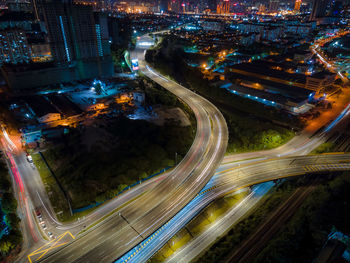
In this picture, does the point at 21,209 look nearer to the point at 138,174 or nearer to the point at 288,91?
the point at 138,174

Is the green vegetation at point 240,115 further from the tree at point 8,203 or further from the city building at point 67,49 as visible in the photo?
the tree at point 8,203

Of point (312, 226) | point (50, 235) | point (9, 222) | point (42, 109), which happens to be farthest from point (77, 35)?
point (312, 226)

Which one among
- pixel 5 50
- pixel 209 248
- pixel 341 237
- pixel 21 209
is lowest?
pixel 209 248

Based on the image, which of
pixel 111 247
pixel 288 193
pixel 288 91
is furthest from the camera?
pixel 288 91

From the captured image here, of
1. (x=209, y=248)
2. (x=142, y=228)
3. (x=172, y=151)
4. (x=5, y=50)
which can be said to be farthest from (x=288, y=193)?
(x=5, y=50)

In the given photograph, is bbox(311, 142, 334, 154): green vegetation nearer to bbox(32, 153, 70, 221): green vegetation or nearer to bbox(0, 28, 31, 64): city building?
bbox(32, 153, 70, 221): green vegetation

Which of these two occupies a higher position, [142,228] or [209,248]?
[142,228]

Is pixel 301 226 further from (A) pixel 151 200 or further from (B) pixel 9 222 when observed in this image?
(B) pixel 9 222
